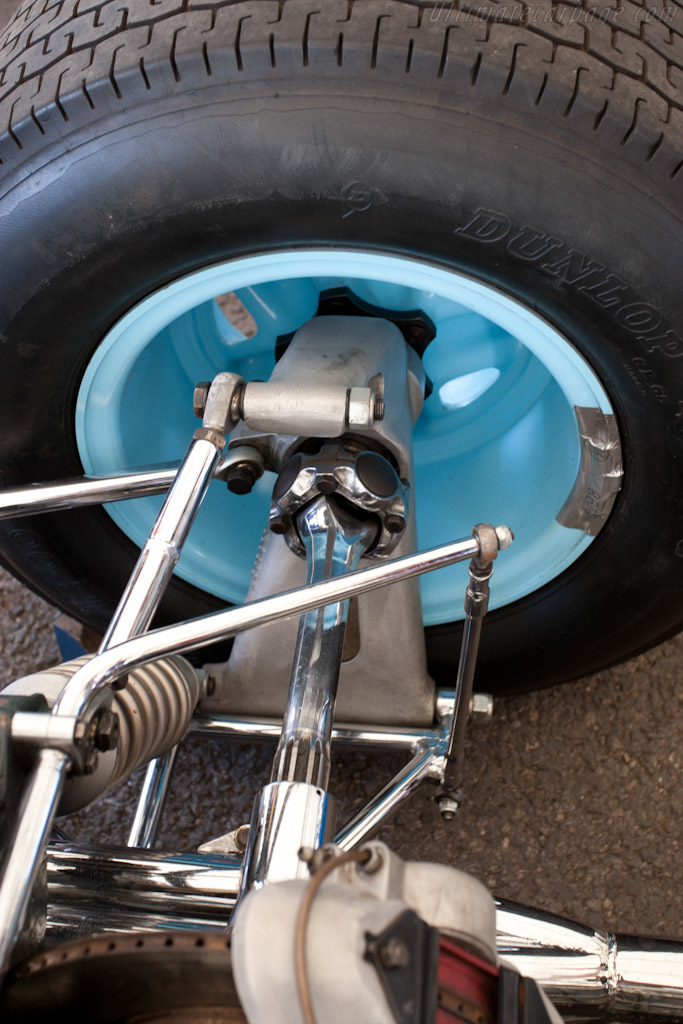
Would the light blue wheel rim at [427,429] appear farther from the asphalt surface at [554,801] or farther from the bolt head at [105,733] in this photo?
the bolt head at [105,733]

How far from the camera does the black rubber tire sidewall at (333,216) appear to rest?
809mm

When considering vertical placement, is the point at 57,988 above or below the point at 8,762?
below

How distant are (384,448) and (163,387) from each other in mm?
373

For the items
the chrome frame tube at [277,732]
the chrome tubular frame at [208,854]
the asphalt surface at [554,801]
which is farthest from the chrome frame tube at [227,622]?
the asphalt surface at [554,801]

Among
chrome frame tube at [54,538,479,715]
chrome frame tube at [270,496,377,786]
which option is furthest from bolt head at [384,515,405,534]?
chrome frame tube at [54,538,479,715]

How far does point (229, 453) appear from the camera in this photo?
1.03 metres

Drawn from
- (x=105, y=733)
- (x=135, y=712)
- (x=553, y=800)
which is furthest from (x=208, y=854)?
(x=553, y=800)

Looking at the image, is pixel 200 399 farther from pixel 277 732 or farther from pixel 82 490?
pixel 277 732

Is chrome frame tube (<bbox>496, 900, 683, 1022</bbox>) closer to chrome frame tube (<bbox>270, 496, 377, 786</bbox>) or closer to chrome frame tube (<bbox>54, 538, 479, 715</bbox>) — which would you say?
chrome frame tube (<bbox>270, 496, 377, 786</bbox>)

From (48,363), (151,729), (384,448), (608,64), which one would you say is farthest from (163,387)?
(608,64)

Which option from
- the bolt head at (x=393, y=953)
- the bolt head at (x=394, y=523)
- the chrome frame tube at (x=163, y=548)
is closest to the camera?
the bolt head at (x=393, y=953)

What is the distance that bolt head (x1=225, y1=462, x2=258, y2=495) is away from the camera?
100 centimetres

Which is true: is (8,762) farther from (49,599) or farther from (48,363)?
(49,599)

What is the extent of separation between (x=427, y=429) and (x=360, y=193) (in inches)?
22.3
